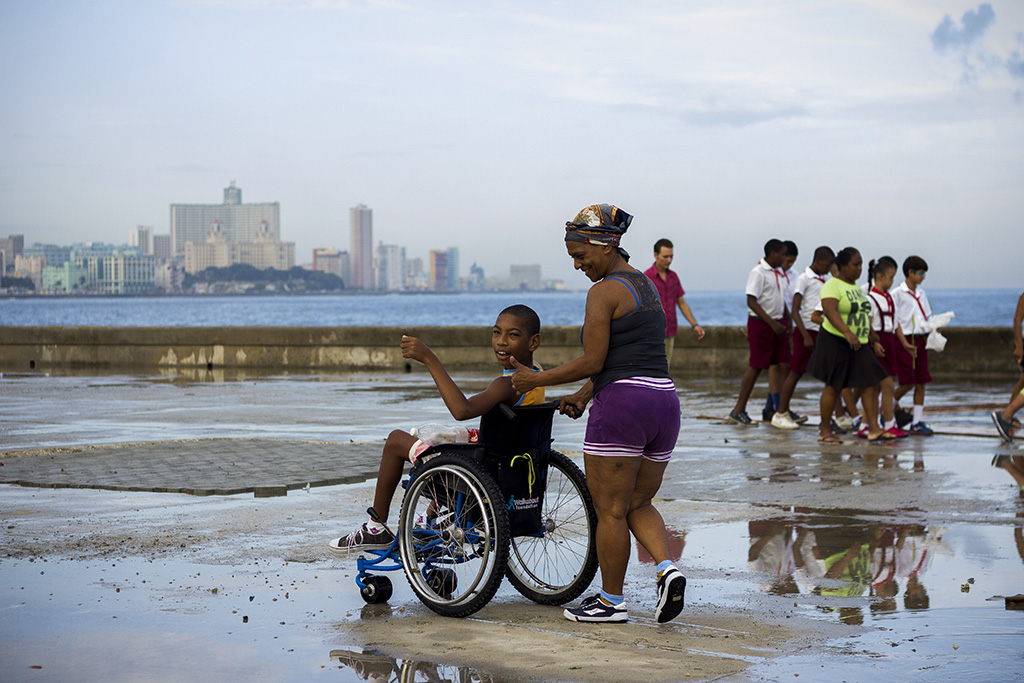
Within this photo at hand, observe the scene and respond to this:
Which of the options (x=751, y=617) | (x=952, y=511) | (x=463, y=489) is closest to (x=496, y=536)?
(x=463, y=489)

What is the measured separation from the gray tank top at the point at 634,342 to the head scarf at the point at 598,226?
0.18m

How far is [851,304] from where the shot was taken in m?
11.5

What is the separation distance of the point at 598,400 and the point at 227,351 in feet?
67.8

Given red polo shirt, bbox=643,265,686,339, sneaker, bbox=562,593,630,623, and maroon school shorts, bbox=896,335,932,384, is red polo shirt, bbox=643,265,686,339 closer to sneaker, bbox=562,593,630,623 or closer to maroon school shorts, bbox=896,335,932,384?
maroon school shorts, bbox=896,335,932,384

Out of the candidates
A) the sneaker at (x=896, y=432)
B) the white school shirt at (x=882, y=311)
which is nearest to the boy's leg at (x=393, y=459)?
the sneaker at (x=896, y=432)

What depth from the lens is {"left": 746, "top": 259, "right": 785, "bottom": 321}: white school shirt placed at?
13258 millimetres

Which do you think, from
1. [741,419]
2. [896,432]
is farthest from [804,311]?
[896,432]

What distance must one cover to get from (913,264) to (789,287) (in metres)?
1.32

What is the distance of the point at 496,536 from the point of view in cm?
526

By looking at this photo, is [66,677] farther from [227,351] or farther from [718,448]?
[227,351]

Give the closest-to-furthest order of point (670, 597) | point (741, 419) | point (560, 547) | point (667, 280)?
point (670, 597) < point (560, 547) < point (741, 419) < point (667, 280)

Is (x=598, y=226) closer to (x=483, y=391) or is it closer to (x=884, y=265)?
(x=483, y=391)

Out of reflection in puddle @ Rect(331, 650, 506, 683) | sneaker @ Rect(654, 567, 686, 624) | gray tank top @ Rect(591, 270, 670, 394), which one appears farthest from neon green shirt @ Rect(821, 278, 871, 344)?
reflection in puddle @ Rect(331, 650, 506, 683)

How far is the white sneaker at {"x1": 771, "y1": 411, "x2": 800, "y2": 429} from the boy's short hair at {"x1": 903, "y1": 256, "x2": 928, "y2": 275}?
2.03 m
